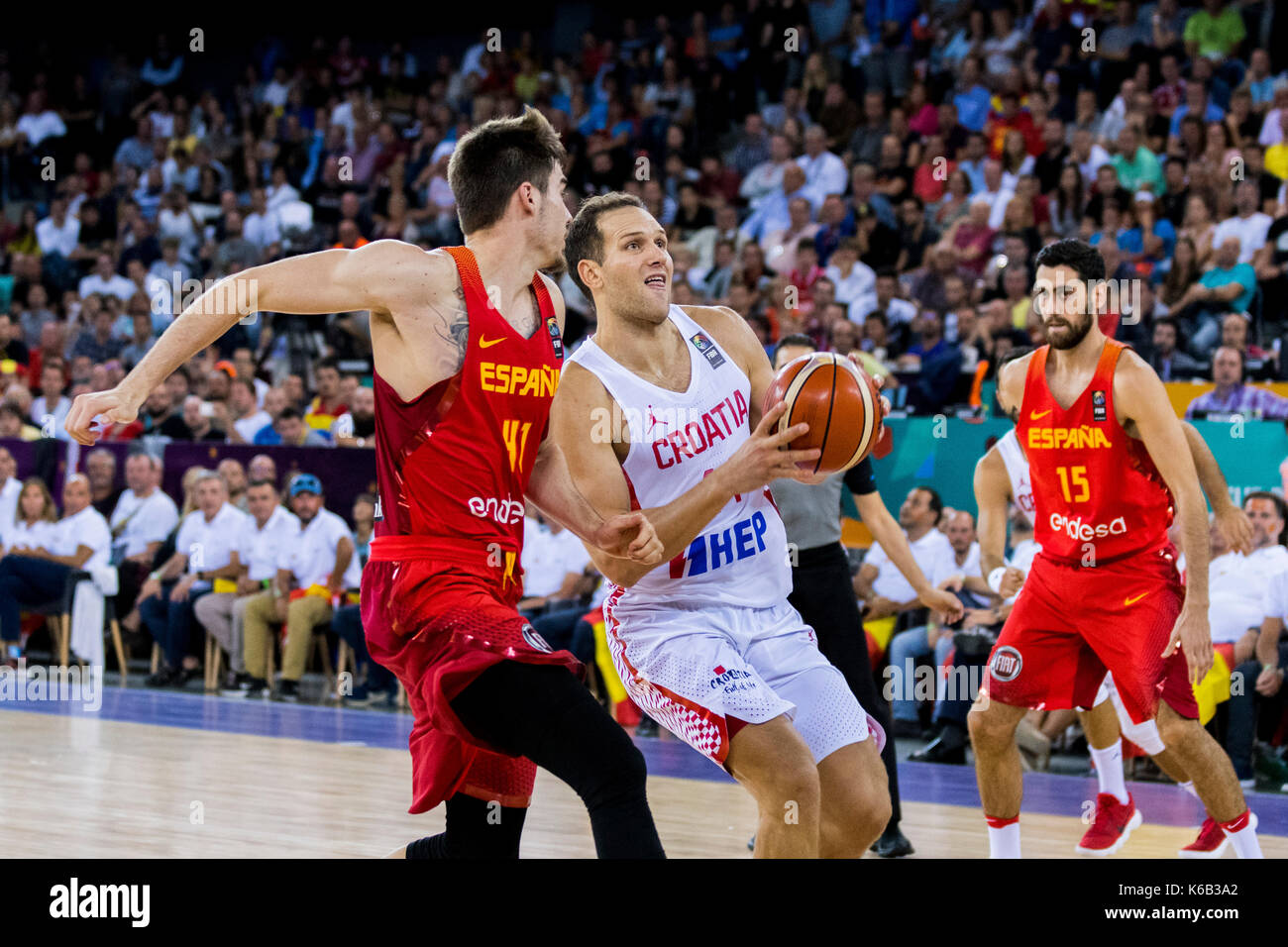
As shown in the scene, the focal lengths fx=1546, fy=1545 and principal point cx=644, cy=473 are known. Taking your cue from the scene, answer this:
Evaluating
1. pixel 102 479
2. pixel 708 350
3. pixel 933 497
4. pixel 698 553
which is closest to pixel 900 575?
pixel 933 497

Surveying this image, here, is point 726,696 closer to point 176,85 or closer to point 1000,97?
point 1000,97

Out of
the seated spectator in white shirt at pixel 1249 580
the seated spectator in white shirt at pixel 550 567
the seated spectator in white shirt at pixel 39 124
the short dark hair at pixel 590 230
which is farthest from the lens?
the seated spectator in white shirt at pixel 39 124

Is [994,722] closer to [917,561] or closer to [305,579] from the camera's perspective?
[917,561]

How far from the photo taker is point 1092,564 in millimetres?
5496

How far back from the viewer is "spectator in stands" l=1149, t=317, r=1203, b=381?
10188 mm

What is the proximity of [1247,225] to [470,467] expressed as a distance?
904cm

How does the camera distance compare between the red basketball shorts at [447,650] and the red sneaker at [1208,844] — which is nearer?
the red basketball shorts at [447,650]

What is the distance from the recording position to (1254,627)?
316 inches

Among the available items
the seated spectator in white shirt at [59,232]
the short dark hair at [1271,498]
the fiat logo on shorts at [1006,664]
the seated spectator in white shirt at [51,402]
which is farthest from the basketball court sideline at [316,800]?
the seated spectator in white shirt at [59,232]

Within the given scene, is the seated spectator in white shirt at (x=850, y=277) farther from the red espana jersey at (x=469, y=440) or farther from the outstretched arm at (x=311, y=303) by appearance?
the outstretched arm at (x=311, y=303)

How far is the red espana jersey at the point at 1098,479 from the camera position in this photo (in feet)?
17.8

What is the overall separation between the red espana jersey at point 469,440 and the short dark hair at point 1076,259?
2382 millimetres

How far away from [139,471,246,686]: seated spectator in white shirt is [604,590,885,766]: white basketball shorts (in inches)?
290
